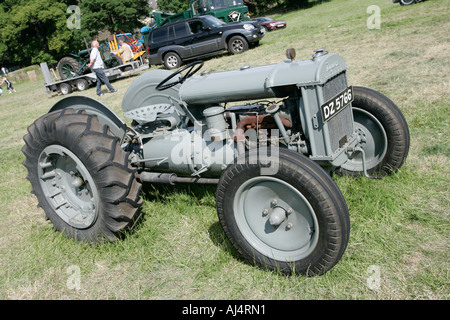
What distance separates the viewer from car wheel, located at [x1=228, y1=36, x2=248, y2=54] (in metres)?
13.3

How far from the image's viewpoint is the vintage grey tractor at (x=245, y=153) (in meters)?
2.30

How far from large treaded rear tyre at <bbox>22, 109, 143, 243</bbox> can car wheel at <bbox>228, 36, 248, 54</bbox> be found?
11074mm

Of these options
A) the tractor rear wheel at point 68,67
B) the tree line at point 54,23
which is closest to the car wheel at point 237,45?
the tractor rear wheel at point 68,67

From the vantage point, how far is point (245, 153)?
240 cm

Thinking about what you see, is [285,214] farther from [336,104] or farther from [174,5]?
[174,5]

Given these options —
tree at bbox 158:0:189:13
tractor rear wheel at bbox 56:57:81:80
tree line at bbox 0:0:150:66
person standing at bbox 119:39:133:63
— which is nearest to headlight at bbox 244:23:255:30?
person standing at bbox 119:39:133:63

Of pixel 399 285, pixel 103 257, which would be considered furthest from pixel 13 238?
pixel 399 285

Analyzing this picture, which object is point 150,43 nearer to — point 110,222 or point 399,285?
point 110,222

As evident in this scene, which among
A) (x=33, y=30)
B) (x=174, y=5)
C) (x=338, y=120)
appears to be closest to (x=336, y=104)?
(x=338, y=120)

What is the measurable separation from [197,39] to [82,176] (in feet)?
38.6

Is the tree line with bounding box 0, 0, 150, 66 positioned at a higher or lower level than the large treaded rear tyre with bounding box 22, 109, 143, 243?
higher

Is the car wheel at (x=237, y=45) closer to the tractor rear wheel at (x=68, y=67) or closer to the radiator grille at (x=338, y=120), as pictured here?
the tractor rear wheel at (x=68, y=67)

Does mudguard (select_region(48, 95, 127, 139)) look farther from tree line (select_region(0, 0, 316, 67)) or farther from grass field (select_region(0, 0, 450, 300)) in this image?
tree line (select_region(0, 0, 316, 67))
